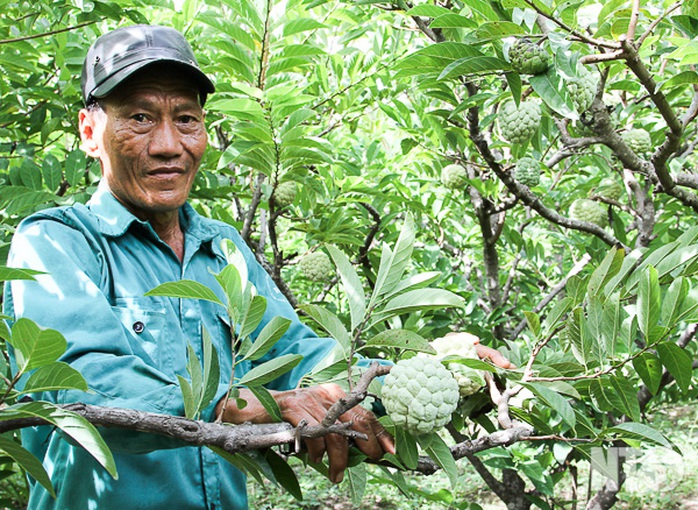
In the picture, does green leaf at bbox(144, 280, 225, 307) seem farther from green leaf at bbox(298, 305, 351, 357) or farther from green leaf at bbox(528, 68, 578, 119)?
green leaf at bbox(528, 68, 578, 119)

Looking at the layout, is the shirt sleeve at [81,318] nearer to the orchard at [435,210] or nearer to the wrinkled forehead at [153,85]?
the orchard at [435,210]

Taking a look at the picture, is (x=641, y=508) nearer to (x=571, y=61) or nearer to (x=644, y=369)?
(x=644, y=369)

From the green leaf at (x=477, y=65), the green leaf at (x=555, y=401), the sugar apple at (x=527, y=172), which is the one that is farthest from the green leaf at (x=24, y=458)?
the sugar apple at (x=527, y=172)

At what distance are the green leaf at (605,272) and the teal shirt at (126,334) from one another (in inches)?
25.7

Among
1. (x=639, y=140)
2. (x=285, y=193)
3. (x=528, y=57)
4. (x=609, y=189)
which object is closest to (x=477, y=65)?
(x=528, y=57)

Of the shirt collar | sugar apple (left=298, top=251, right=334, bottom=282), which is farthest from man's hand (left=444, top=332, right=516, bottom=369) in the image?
sugar apple (left=298, top=251, right=334, bottom=282)

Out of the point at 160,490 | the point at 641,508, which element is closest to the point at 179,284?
the point at 160,490

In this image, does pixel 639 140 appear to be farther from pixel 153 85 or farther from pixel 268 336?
pixel 268 336

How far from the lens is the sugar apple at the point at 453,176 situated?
2842 mm

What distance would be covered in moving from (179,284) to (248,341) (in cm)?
19

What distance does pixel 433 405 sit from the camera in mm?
1039

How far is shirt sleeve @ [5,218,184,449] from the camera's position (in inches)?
42.0

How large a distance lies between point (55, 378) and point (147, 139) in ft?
3.13

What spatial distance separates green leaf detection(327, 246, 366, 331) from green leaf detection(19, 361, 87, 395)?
0.40m
